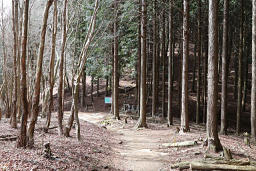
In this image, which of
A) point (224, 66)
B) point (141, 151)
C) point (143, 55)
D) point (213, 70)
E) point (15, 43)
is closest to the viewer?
point (213, 70)

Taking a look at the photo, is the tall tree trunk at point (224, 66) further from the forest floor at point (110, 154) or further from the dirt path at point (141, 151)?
the forest floor at point (110, 154)

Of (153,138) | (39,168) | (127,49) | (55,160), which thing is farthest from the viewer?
(127,49)

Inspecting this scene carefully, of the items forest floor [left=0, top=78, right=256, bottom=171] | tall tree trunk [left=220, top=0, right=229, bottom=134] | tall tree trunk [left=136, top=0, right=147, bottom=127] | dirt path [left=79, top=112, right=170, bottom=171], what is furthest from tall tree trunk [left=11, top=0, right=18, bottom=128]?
tall tree trunk [left=220, top=0, right=229, bottom=134]

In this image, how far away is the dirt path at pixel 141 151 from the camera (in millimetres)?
8211

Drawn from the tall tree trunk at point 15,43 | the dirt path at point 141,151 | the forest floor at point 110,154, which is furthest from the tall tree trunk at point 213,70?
the tall tree trunk at point 15,43

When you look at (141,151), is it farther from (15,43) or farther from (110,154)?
(15,43)

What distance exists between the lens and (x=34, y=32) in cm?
1969

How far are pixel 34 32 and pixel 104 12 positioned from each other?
19.6 ft

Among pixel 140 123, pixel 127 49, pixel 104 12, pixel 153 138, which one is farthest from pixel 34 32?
pixel 153 138

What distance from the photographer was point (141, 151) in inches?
407

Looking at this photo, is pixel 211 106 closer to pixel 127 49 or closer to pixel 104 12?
pixel 104 12

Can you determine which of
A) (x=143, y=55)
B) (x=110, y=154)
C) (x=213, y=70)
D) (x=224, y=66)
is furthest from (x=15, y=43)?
(x=224, y=66)

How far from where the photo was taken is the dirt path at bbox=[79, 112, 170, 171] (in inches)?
323

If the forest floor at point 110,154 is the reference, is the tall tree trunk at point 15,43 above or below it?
above
